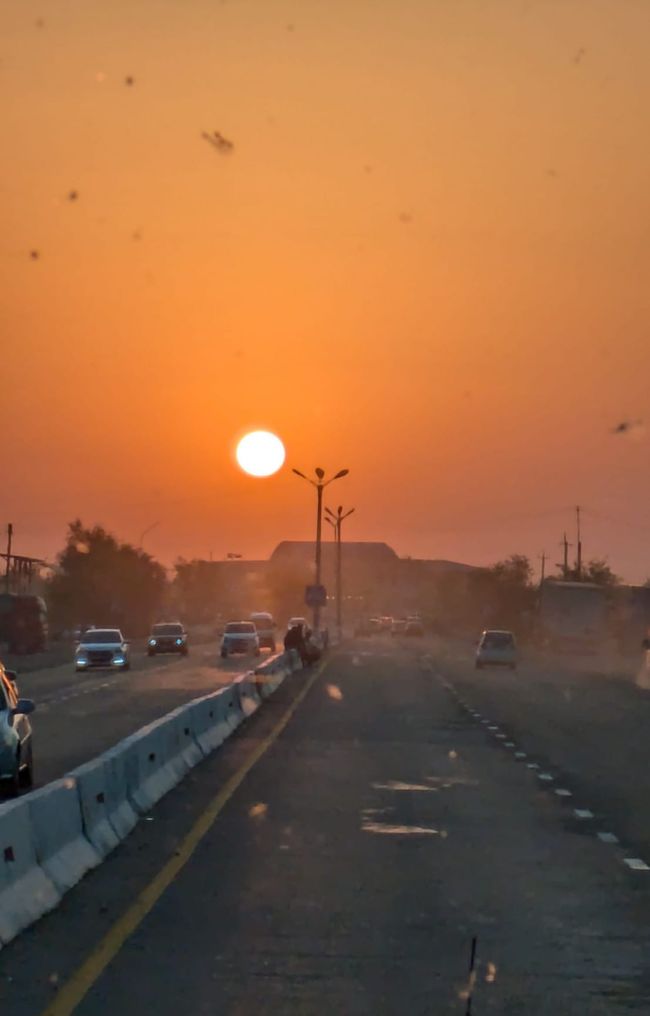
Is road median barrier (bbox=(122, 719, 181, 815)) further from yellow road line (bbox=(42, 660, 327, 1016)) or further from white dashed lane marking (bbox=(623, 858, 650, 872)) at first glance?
white dashed lane marking (bbox=(623, 858, 650, 872))

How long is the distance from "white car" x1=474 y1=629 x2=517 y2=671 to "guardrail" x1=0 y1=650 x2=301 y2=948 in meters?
46.6

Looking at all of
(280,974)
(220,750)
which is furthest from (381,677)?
(280,974)

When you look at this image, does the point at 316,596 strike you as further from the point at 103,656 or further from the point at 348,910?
the point at 348,910

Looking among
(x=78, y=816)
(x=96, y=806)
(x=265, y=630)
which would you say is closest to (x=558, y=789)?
(x=96, y=806)

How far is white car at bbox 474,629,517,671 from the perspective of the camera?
227ft

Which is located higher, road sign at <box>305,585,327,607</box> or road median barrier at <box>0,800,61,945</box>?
road sign at <box>305,585,327,607</box>

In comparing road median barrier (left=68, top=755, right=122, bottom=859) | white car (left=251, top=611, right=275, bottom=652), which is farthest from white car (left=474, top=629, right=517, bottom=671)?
road median barrier (left=68, top=755, right=122, bottom=859)

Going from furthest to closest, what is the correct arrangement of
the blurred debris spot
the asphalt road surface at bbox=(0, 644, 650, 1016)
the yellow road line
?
the blurred debris spot, the asphalt road surface at bbox=(0, 644, 650, 1016), the yellow road line

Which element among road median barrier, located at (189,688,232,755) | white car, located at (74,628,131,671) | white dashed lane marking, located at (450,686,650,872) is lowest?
white dashed lane marking, located at (450,686,650,872)

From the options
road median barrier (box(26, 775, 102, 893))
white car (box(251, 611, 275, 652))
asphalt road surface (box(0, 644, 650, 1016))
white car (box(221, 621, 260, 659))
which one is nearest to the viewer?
asphalt road surface (box(0, 644, 650, 1016))

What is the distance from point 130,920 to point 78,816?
239 cm

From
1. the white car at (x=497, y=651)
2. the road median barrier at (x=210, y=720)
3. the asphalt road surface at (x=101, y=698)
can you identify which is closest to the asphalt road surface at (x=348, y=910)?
the road median barrier at (x=210, y=720)

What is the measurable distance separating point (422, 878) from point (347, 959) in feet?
10.6

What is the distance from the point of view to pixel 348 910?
11.4 meters
